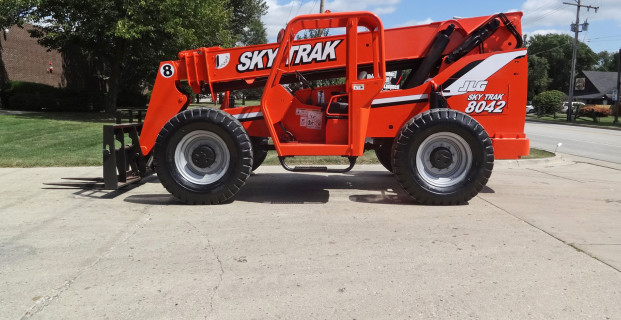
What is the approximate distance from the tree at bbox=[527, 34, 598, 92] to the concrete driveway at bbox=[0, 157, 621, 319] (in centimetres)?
8943

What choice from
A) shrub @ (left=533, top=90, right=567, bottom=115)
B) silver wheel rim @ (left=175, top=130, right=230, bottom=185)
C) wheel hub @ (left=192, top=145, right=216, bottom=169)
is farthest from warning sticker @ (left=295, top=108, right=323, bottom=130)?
shrub @ (left=533, top=90, right=567, bottom=115)

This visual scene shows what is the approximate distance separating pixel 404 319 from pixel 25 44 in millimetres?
29702

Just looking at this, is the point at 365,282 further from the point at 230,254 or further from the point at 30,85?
the point at 30,85

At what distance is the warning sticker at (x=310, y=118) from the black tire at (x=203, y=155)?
931 millimetres

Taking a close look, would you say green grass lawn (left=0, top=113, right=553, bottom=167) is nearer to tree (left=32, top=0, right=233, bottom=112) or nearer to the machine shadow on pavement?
the machine shadow on pavement

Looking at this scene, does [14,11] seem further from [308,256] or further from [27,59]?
[308,256]

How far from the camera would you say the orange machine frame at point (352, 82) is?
5.99 meters

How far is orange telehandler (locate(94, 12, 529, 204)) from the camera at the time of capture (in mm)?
5875

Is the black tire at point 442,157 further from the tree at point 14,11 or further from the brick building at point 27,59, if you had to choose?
the brick building at point 27,59

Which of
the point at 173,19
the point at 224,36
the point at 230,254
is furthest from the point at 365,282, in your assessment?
the point at 224,36

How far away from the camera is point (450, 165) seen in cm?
608

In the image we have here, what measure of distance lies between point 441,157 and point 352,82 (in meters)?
1.52

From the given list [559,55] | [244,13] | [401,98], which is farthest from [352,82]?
[559,55]

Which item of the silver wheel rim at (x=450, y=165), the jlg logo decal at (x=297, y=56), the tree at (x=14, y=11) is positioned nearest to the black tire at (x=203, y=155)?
the jlg logo decal at (x=297, y=56)
